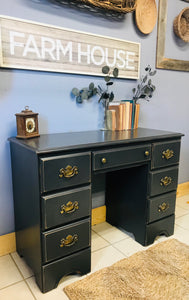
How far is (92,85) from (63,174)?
0.87m

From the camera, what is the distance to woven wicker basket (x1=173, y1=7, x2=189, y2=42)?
2244mm

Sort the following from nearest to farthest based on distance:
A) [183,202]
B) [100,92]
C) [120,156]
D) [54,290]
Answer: [54,290] → [120,156] → [100,92] → [183,202]

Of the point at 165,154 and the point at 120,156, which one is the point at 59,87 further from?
the point at 165,154

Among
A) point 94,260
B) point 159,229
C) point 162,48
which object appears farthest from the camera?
point 162,48

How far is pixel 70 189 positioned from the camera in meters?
1.30

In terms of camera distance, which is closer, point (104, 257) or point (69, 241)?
point (69, 241)

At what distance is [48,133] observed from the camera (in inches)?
68.5

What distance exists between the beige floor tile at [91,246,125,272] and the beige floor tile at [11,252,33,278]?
16.0 inches

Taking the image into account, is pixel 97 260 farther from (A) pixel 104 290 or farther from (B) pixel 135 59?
(B) pixel 135 59

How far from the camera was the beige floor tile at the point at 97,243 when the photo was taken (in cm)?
176

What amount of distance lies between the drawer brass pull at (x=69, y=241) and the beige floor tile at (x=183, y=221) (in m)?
1.15

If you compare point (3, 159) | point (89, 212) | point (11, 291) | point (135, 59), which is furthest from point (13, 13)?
point (11, 291)

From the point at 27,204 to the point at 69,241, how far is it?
0.32m

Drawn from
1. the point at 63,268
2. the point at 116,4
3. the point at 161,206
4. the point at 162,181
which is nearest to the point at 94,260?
the point at 63,268
